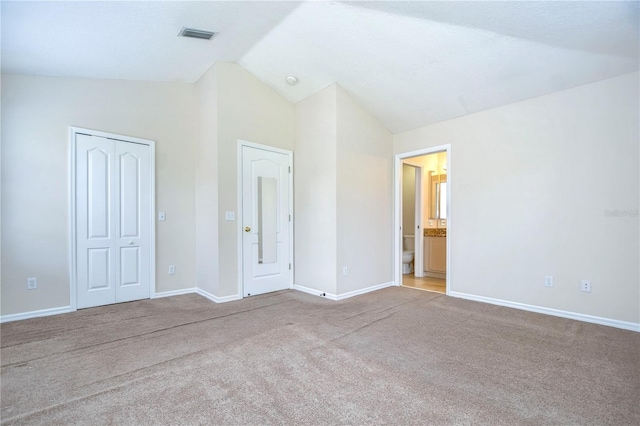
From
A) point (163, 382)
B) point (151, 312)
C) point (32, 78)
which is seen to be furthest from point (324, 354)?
point (32, 78)

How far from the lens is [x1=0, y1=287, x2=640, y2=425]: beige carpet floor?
5.57ft

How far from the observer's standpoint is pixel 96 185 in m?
3.73

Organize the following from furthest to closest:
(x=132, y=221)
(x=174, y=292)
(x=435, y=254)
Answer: (x=435, y=254) → (x=174, y=292) → (x=132, y=221)

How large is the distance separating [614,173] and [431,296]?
2.36 m

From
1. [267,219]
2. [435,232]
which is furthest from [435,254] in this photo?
[267,219]

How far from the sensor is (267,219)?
444 centimetres

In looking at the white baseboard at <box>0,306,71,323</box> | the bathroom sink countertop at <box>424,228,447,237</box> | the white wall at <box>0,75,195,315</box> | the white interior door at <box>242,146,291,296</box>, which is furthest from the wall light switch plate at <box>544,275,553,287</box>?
the white baseboard at <box>0,306,71,323</box>

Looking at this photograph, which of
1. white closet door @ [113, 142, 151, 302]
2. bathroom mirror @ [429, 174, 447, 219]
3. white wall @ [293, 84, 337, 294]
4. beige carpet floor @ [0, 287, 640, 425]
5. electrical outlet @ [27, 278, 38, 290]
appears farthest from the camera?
bathroom mirror @ [429, 174, 447, 219]

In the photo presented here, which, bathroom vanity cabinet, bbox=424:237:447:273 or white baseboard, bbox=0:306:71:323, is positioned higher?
bathroom vanity cabinet, bbox=424:237:447:273

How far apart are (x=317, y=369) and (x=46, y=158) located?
3.61m

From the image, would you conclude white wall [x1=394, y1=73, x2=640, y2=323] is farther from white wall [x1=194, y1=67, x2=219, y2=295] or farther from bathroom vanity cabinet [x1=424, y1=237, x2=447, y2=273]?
white wall [x1=194, y1=67, x2=219, y2=295]

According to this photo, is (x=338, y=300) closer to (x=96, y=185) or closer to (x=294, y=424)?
(x=294, y=424)

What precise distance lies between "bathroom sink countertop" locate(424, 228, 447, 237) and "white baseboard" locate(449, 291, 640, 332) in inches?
61.7

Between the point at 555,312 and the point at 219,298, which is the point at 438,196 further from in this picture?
the point at 219,298
